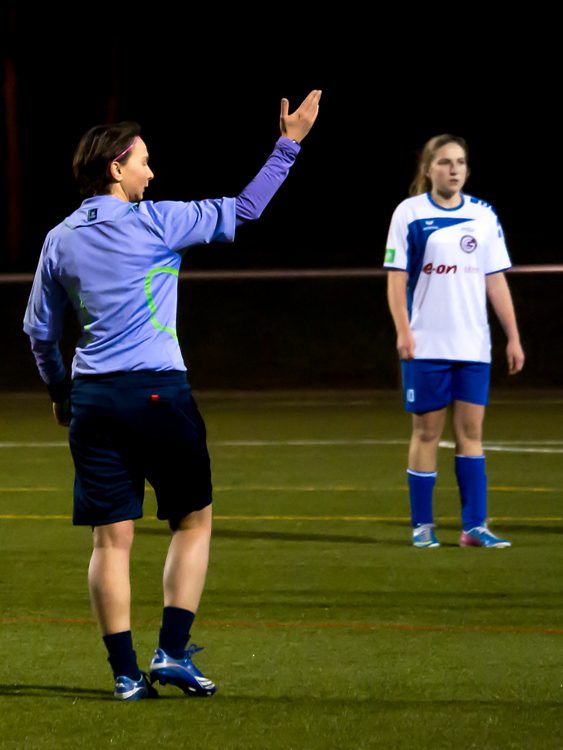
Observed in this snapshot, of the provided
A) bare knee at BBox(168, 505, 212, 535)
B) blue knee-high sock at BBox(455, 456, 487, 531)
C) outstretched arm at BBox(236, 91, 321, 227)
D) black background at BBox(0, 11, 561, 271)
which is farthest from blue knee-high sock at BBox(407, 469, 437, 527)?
black background at BBox(0, 11, 561, 271)

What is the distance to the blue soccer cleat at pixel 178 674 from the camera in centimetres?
408

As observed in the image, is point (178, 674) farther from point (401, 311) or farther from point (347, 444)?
point (347, 444)

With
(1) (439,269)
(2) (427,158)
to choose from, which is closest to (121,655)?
(1) (439,269)

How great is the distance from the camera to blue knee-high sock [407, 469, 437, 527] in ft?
22.0

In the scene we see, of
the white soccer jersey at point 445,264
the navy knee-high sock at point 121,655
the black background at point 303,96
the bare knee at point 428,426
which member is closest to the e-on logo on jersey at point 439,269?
the white soccer jersey at point 445,264

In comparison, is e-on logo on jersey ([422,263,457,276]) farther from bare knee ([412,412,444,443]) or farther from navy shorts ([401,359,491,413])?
bare knee ([412,412,444,443])

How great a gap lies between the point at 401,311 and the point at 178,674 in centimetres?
292

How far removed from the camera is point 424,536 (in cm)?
673

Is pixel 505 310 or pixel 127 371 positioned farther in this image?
pixel 505 310

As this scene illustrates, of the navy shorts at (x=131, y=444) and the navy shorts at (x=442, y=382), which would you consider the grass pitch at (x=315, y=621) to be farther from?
the navy shorts at (x=442, y=382)

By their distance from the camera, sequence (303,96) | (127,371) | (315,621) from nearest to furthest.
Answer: (127,371)
(315,621)
(303,96)

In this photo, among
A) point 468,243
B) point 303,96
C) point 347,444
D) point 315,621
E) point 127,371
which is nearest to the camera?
point 127,371

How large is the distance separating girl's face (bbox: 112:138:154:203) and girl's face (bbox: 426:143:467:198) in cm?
261

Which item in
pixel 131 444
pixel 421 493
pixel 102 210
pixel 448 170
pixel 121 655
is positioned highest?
pixel 448 170
